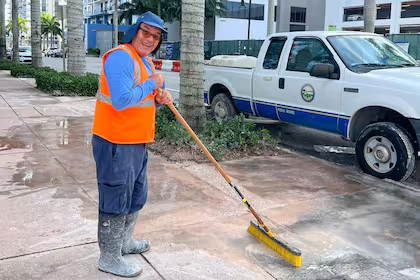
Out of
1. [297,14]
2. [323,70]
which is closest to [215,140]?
[323,70]

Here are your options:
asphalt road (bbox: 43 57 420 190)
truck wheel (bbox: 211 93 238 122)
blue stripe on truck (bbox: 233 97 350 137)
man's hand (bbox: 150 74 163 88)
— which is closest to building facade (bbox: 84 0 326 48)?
asphalt road (bbox: 43 57 420 190)

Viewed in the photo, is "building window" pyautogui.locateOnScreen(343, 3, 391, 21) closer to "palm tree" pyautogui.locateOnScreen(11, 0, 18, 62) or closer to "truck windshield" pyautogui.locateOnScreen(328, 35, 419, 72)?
"palm tree" pyautogui.locateOnScreen(11, 0, 18, 62)

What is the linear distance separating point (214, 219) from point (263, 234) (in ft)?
2.20

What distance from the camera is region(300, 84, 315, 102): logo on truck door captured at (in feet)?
23.2

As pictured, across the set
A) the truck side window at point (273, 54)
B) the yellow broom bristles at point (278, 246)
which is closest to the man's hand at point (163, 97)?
the yellow broom bristles at point (278, 246)

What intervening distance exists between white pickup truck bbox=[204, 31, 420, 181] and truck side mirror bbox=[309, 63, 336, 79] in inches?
0.5

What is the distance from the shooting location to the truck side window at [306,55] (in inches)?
280

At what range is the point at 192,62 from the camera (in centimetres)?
750

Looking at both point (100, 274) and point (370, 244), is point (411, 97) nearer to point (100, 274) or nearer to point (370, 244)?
point (370, 244)

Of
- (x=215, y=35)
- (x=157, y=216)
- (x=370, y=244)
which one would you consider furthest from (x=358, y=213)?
(x=215, y=35)

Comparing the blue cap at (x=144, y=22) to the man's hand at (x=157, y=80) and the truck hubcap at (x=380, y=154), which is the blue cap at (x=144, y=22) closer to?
the man's hand at (x=157, y=80)

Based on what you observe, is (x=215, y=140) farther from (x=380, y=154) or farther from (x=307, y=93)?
(x=380, y=154)

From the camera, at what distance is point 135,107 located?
316 cm

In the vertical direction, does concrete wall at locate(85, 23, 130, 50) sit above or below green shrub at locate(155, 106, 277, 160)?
above
